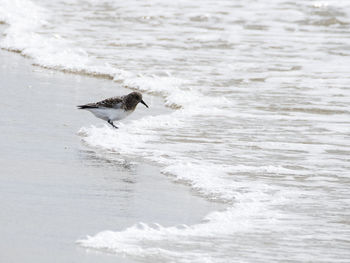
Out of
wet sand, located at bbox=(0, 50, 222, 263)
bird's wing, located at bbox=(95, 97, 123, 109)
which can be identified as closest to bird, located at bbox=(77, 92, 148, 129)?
bird's wing, located at bbox=(95, 97, 123, 109)

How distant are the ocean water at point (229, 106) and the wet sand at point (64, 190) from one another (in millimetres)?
198

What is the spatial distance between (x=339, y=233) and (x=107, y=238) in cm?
159

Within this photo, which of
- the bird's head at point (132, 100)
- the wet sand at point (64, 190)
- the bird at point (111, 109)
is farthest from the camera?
the bird's head at point (132, 100)

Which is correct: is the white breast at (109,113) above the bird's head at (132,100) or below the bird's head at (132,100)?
below

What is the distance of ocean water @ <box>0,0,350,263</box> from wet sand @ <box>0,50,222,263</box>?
20 cm

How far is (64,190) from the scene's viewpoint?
6.74 meters

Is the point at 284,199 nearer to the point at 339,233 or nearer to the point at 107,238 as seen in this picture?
the point at 339,233

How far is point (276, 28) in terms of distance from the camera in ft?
62.7

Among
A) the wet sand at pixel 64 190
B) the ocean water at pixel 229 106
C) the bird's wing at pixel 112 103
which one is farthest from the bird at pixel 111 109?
the wet sand at pixel 64 190

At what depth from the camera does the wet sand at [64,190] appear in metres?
5.44

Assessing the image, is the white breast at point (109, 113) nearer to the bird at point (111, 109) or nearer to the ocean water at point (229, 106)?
the bird at point (111, 109)

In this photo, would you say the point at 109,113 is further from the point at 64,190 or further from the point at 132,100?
the point at 64,190

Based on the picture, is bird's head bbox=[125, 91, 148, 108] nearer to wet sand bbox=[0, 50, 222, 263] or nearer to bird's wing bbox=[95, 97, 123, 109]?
bird's wing bbox=[95, 97, 123, 109]

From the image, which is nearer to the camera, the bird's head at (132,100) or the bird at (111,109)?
the bird at (111,109)
